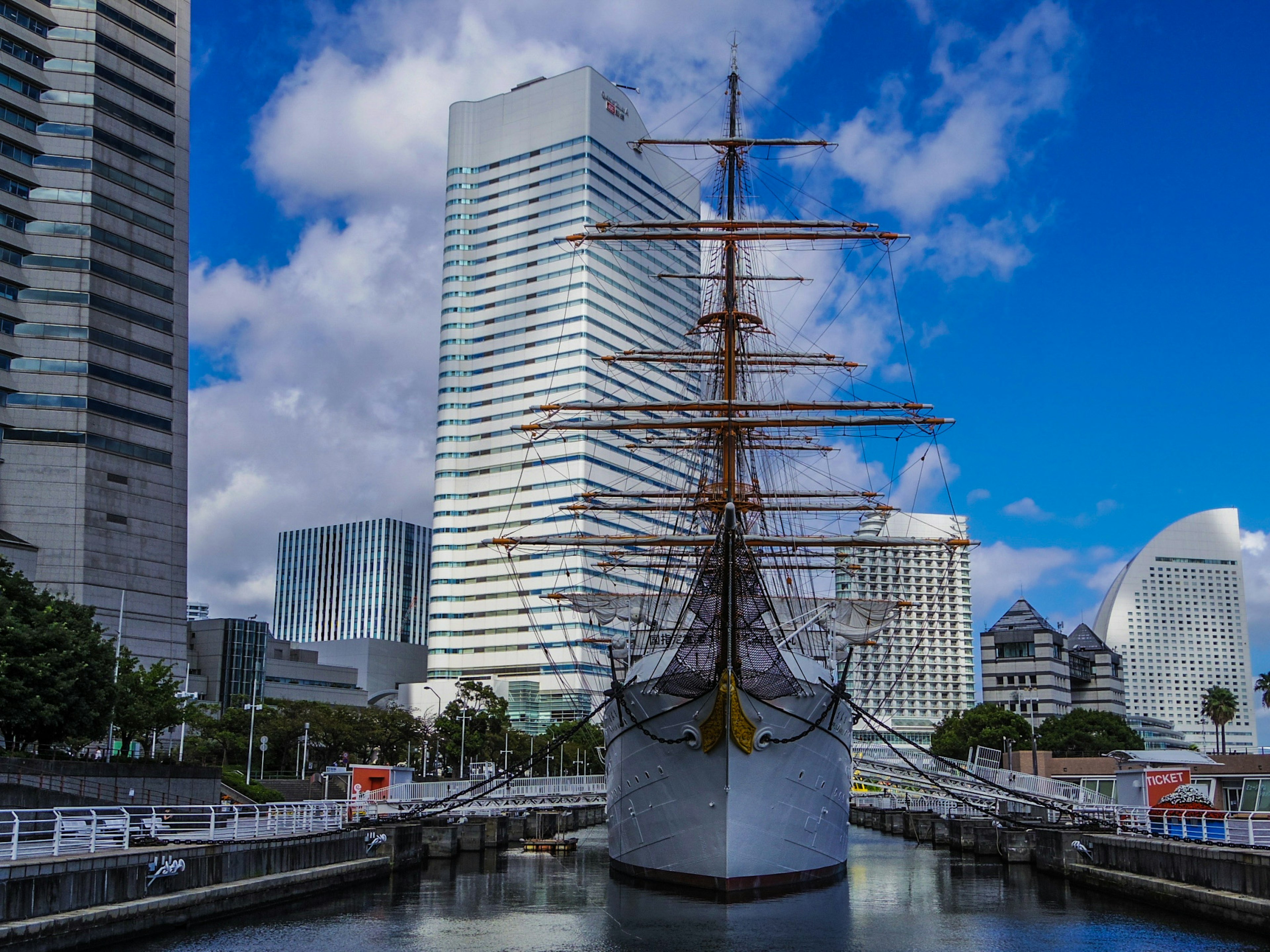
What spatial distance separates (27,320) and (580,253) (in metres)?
93.5

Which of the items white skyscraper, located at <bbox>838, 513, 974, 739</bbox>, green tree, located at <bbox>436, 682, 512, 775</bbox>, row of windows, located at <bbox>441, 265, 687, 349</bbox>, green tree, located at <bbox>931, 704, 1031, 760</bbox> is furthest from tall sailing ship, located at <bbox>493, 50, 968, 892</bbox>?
white skyscraper, located at <bbox>838, 513, 974, 739</bbox>

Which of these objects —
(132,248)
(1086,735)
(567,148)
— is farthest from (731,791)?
(567,148)

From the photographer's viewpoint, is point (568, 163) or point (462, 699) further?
point (568, 163)

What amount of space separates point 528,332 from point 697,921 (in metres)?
143

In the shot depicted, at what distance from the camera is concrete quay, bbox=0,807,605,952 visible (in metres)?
20.5

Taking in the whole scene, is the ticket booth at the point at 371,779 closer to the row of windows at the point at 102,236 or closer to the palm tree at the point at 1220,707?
the row of windows at the point at 102,236

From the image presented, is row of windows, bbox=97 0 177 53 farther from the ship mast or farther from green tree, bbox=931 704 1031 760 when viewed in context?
green tree, bbox=931 704 1031 760

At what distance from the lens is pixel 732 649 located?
106ft

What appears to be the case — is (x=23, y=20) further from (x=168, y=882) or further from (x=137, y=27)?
(x=168, y=882)

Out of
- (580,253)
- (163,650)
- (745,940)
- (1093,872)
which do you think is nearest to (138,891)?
(745,940)

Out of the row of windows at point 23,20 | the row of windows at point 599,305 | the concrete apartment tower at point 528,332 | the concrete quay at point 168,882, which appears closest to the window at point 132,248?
the row of windows at point 23,20

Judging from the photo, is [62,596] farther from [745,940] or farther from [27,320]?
[745,940]

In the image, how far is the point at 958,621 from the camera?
637ft

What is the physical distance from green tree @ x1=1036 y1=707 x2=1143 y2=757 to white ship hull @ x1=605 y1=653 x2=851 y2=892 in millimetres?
80002
